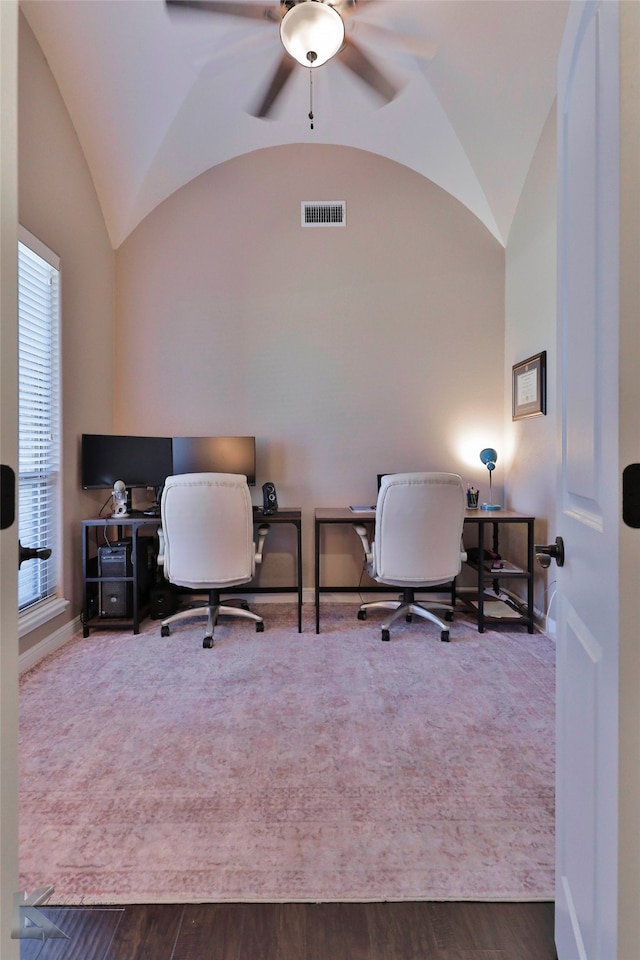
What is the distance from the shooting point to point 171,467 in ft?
11.2

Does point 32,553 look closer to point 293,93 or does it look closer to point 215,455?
point 215,455

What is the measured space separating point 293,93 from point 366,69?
2.97 feet

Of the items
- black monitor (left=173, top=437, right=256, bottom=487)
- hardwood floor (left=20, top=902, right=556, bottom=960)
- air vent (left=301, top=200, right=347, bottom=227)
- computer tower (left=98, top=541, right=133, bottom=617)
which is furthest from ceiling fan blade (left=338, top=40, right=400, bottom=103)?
hardwood floor (left=20, top=902, right=556, bottom=960)

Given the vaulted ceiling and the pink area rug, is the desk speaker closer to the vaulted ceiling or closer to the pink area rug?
the pink area rug

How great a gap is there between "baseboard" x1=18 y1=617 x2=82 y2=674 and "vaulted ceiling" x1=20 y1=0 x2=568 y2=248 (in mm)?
3014

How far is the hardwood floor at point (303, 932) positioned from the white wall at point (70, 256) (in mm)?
1829

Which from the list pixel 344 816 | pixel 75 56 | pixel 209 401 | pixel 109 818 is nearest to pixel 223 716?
pixel 109 818

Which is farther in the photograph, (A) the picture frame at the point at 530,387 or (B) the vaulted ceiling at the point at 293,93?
(A) the picture frame at the point at 530,387

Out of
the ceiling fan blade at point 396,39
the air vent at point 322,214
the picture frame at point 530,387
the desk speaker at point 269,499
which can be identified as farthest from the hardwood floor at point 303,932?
the air vent at point 322,214

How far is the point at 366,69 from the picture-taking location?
2.44 metres

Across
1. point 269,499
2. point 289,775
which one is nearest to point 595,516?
point 289,775

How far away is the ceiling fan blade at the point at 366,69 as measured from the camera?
7.77ft

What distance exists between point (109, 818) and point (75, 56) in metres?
3.92

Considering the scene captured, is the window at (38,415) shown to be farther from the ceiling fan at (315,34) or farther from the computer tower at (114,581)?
the ceiling fan at (315,34)
